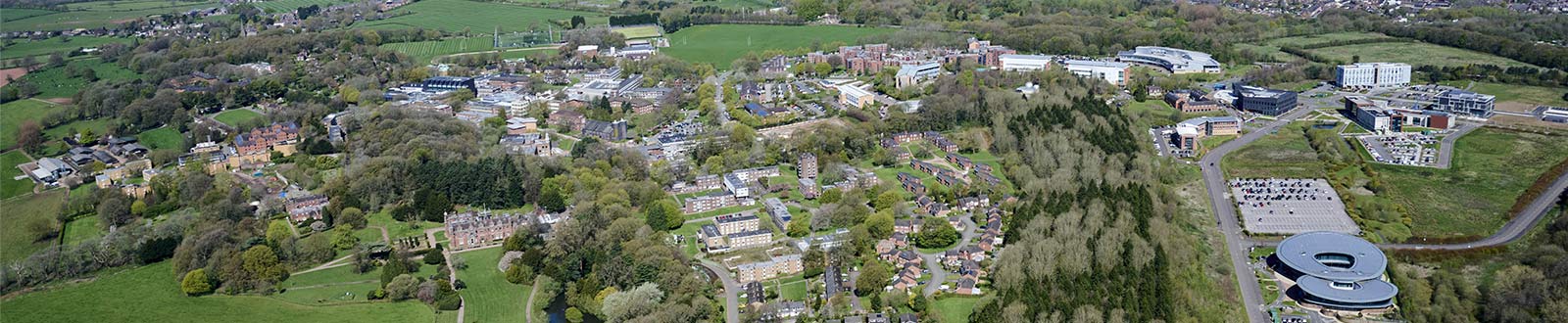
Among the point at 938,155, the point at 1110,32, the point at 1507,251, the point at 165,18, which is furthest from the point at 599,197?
the point at 165,18

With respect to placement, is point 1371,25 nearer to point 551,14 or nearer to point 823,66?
point 823,66

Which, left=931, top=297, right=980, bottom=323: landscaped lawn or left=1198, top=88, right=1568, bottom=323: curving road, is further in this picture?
left=1198, top=88, right=1568, bottom=323: curving road

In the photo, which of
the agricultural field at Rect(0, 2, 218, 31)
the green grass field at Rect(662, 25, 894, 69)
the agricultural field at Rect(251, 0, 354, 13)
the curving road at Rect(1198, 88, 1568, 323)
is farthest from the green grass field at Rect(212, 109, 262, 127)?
the curving road at Rect(1198, 88, 1568, 323)

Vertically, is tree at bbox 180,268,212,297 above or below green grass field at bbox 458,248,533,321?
above

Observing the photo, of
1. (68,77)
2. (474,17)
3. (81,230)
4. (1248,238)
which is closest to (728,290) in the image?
(1248,238)

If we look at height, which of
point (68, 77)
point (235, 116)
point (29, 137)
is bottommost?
point (235, 116)

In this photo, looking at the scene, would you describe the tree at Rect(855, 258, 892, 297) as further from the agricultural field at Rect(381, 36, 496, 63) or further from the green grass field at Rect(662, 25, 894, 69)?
the agricultural field at Rect(381, 36, 496, 63)

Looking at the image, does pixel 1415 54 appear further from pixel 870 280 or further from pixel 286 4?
pixel 286 4

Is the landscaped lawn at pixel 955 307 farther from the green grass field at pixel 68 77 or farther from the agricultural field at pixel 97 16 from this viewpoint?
the agricultural field at pixel 97 16
